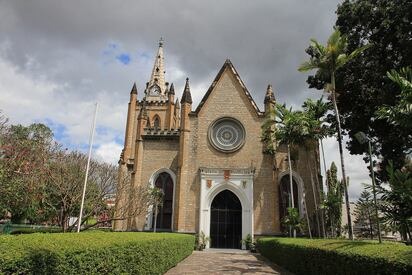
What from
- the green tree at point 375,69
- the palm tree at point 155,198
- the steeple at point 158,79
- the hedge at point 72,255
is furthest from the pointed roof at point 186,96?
the steeple at point 158,79

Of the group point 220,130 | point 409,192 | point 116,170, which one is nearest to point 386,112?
point 409,192

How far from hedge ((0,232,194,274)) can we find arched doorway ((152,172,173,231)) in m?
15.8

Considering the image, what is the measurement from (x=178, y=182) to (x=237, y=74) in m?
10.9

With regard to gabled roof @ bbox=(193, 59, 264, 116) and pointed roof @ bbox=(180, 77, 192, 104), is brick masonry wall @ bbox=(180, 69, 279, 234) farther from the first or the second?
pointed roof @ bbox=(180, 77, 192, 104)

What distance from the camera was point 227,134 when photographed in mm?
28188

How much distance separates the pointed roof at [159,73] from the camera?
53659 millimetres

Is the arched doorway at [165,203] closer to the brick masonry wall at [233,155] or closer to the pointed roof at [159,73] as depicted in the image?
the brick masonry wall at [233,155]

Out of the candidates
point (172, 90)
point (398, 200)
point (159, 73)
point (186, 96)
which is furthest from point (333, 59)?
point (159, 73)

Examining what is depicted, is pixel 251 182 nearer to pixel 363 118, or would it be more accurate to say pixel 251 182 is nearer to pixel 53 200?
pixel 363 118

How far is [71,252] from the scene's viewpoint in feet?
21.0

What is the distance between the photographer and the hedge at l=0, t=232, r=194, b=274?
17.6 feet

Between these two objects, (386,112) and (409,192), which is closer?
(409,192)

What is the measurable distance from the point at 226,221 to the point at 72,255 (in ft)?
70.2

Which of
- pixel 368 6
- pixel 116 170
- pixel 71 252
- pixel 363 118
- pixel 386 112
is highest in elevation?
pixel 368 6
